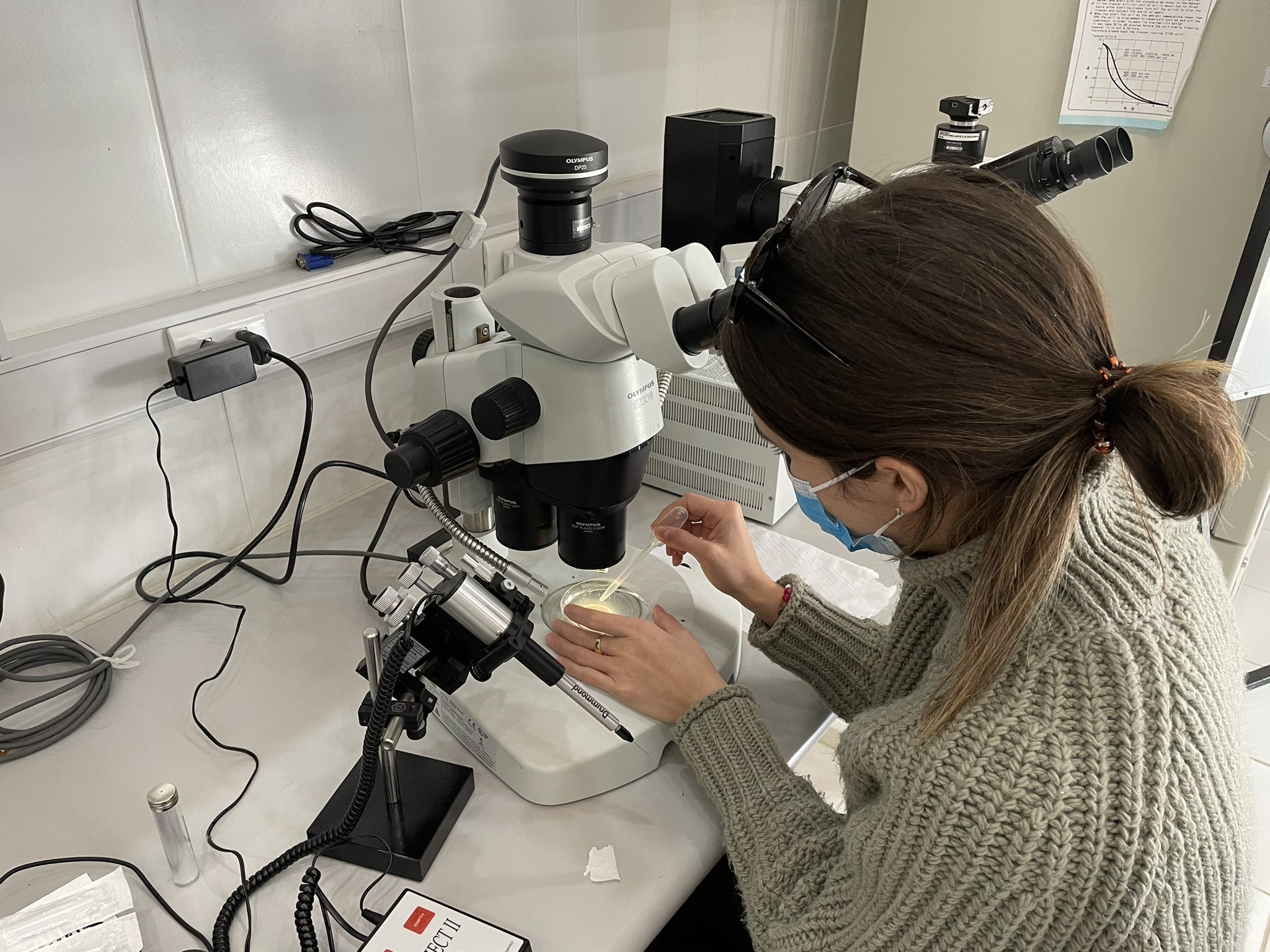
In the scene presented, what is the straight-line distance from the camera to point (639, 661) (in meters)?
0.85

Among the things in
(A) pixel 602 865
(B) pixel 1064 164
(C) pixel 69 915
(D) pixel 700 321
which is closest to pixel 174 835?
(C) pixel 69 915

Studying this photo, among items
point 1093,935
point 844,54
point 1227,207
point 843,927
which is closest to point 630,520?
point 843,927

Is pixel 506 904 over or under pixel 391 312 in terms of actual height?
under

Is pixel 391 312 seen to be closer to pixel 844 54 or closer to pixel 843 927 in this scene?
pixel 843 927

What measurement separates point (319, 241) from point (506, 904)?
814 mm

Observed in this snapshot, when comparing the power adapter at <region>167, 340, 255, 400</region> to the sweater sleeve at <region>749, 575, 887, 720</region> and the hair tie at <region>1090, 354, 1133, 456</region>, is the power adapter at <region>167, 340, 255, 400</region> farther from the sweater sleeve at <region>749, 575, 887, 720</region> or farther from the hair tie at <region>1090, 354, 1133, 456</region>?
the hair tie at <region>1090, 354, 1133, 456</region>

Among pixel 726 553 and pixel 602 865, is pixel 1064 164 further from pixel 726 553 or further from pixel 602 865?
pixel 602 865

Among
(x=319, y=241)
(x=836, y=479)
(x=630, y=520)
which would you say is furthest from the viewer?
(x=630, y=520)

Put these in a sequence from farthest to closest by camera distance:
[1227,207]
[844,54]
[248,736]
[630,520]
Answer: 1. [844,54]
2. [1227,207]
3. [630,520]
4. [248,736]

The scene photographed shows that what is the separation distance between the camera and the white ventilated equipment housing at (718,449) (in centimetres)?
121

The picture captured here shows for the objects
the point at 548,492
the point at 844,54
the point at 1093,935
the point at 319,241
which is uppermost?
the point at 844,54

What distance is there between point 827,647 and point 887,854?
0.98 ft

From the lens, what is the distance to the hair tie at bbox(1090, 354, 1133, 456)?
622 mm

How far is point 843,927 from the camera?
69 centimetres
